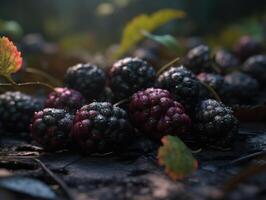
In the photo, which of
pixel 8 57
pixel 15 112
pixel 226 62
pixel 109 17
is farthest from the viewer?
pixel 109 17

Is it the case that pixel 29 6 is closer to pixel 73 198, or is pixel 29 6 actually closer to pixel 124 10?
pixel 124 10

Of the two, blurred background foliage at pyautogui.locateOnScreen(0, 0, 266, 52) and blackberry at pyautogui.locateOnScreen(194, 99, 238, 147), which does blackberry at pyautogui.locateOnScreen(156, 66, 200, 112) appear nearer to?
blackberry at pyautogui.locateOnScreen(194, 99, 238, 147)

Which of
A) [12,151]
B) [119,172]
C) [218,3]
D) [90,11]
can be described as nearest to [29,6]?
[90,11]

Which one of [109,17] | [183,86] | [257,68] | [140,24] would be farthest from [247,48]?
[109,17]

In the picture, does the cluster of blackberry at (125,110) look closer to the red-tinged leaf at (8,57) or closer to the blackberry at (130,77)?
the blackberry at (130,77)

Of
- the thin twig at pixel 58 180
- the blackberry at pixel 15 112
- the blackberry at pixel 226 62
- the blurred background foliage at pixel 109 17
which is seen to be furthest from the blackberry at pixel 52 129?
the blurred background foliage at pixel 109 17

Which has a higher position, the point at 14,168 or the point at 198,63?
the point at 198,63

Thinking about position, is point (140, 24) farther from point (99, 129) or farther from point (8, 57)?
point (99, 129)
